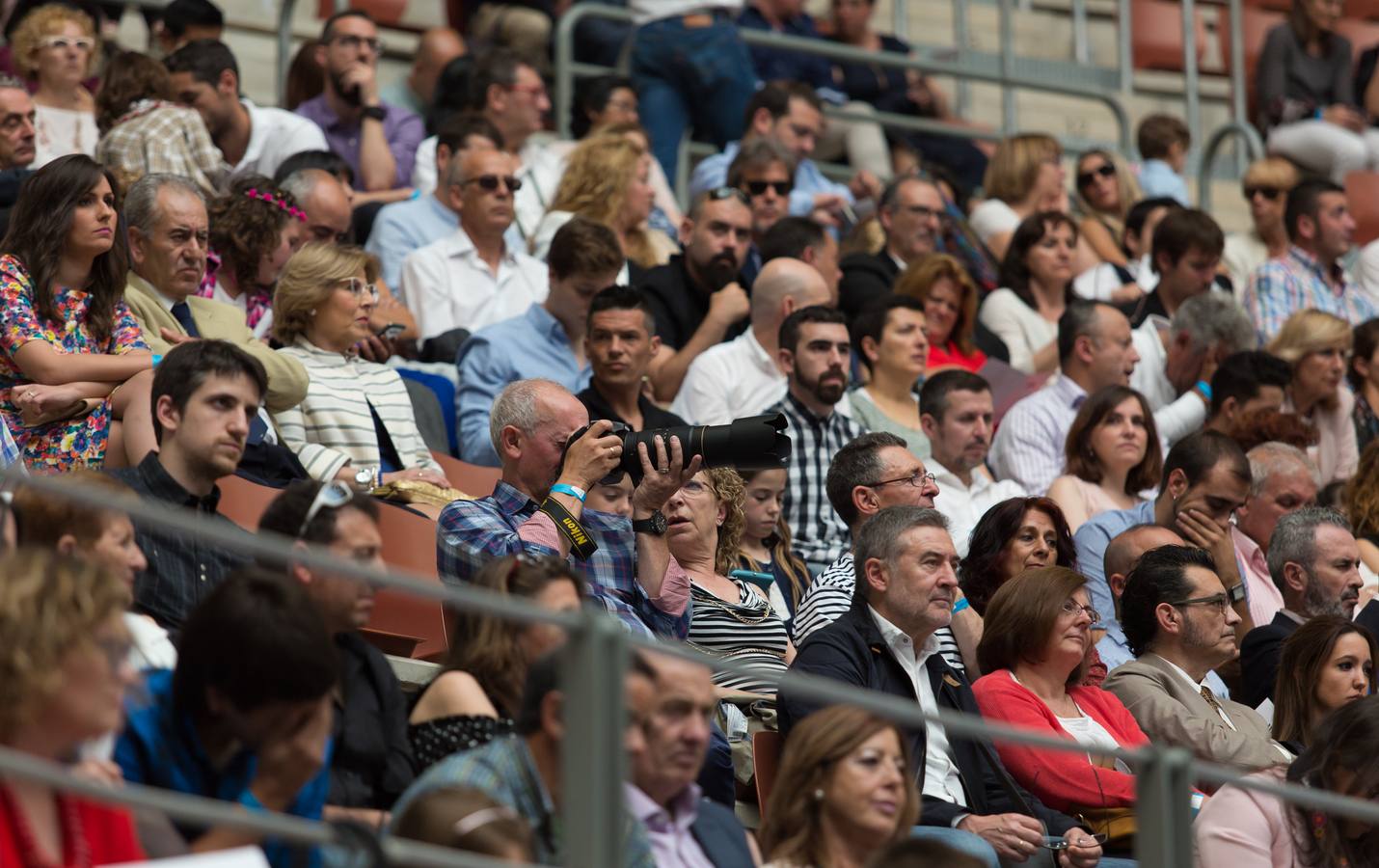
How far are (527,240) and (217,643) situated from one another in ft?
17.2

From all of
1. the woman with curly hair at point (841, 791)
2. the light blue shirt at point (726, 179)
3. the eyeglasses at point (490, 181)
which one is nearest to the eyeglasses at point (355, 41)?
the eyeglasses at point (490, 181)

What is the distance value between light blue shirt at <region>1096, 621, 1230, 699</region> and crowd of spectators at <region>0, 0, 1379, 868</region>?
0.03 meters

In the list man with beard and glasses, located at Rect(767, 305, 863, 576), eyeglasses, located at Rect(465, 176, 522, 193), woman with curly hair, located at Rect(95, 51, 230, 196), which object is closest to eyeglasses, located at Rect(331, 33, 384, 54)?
woman with curly hair, located at Rect(95, 51, 230, 196)

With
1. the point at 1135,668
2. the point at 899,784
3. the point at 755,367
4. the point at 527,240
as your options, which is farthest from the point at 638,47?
the point at 899,784

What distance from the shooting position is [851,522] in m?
6.32

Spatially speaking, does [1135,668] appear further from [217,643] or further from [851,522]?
[217,643]

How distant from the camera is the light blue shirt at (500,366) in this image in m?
6.95

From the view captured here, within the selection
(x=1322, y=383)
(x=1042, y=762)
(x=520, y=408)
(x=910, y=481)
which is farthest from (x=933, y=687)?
(x=1322, y=383)

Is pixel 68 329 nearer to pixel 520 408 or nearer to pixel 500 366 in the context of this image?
pixel 520 408

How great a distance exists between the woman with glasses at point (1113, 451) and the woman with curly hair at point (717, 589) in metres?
1.55

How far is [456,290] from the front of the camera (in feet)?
25.9

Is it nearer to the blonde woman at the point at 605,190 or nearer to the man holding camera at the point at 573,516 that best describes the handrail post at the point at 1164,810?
the man holding camera at the point at 573,516

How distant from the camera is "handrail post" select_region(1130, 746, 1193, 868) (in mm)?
3557

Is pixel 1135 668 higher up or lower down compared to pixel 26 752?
lower down
